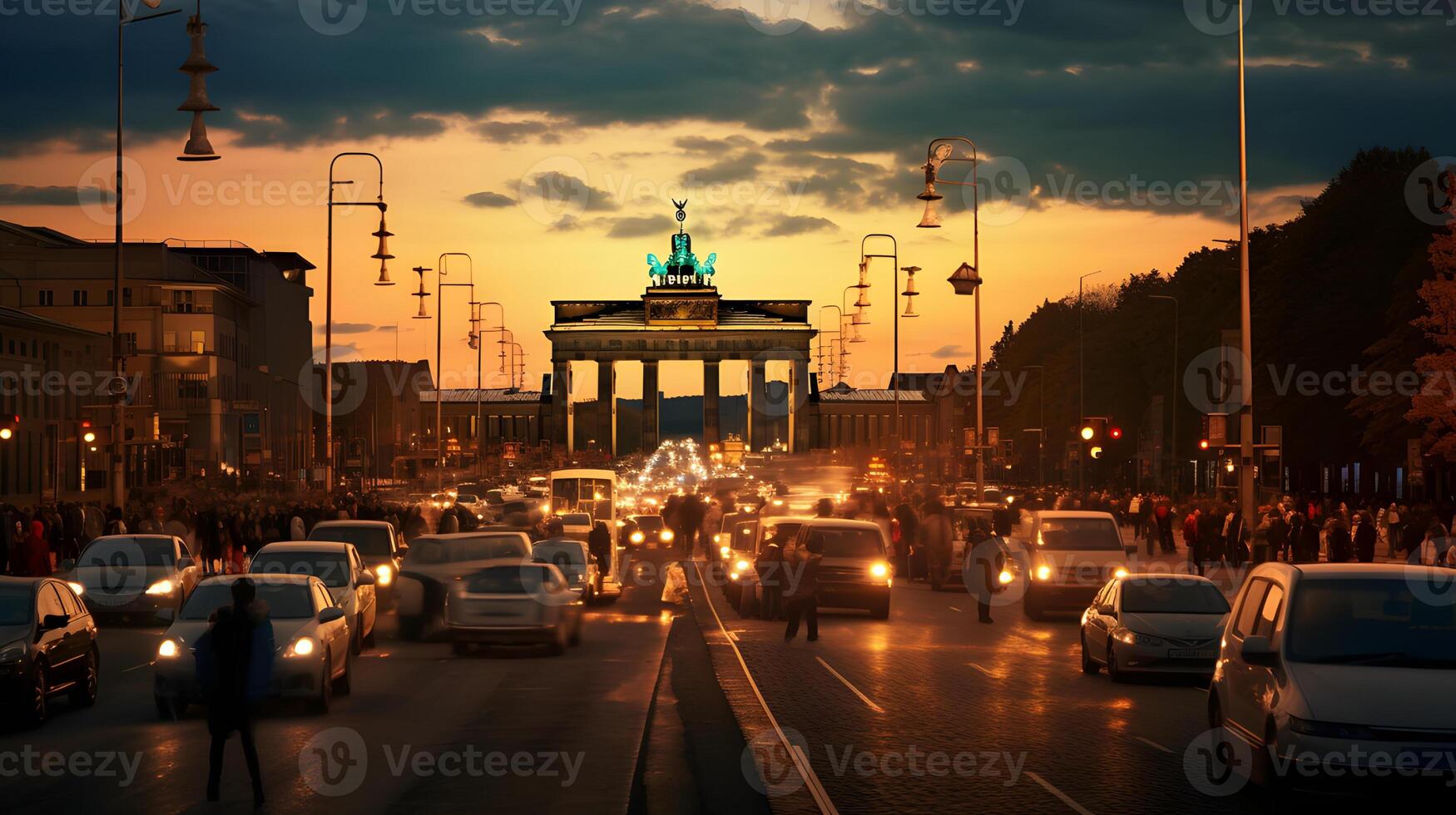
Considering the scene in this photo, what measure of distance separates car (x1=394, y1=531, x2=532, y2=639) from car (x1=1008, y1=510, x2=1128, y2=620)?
9044 millimetres

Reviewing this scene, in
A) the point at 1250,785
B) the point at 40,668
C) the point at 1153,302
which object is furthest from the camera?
the point at 1153,302

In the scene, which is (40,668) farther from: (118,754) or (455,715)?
(455,715)

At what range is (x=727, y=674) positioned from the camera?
70.1 ft

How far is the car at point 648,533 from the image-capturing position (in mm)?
61000

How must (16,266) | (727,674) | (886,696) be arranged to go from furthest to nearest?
(16,266), (727,674), (886,696)

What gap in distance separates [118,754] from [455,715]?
3599mm

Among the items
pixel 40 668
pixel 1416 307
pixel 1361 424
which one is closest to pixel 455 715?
pixel 40 668

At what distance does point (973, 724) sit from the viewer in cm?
1631

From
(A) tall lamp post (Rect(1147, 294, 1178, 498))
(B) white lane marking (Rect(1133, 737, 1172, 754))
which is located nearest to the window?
(B) white lane marking (Rect(1133, 737, 1172, 754))

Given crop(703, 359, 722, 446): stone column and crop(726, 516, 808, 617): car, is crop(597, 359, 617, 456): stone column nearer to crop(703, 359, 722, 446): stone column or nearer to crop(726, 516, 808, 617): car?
crop(703, 359, 722, 446): stone column

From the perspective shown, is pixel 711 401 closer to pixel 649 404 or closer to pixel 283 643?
pixel 649 404

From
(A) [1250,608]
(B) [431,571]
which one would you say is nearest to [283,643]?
(A) [1250,608]

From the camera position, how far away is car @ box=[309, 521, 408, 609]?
100.0ft

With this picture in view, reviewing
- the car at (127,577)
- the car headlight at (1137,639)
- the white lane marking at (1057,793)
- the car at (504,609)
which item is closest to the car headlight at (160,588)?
the car at (127,577)
